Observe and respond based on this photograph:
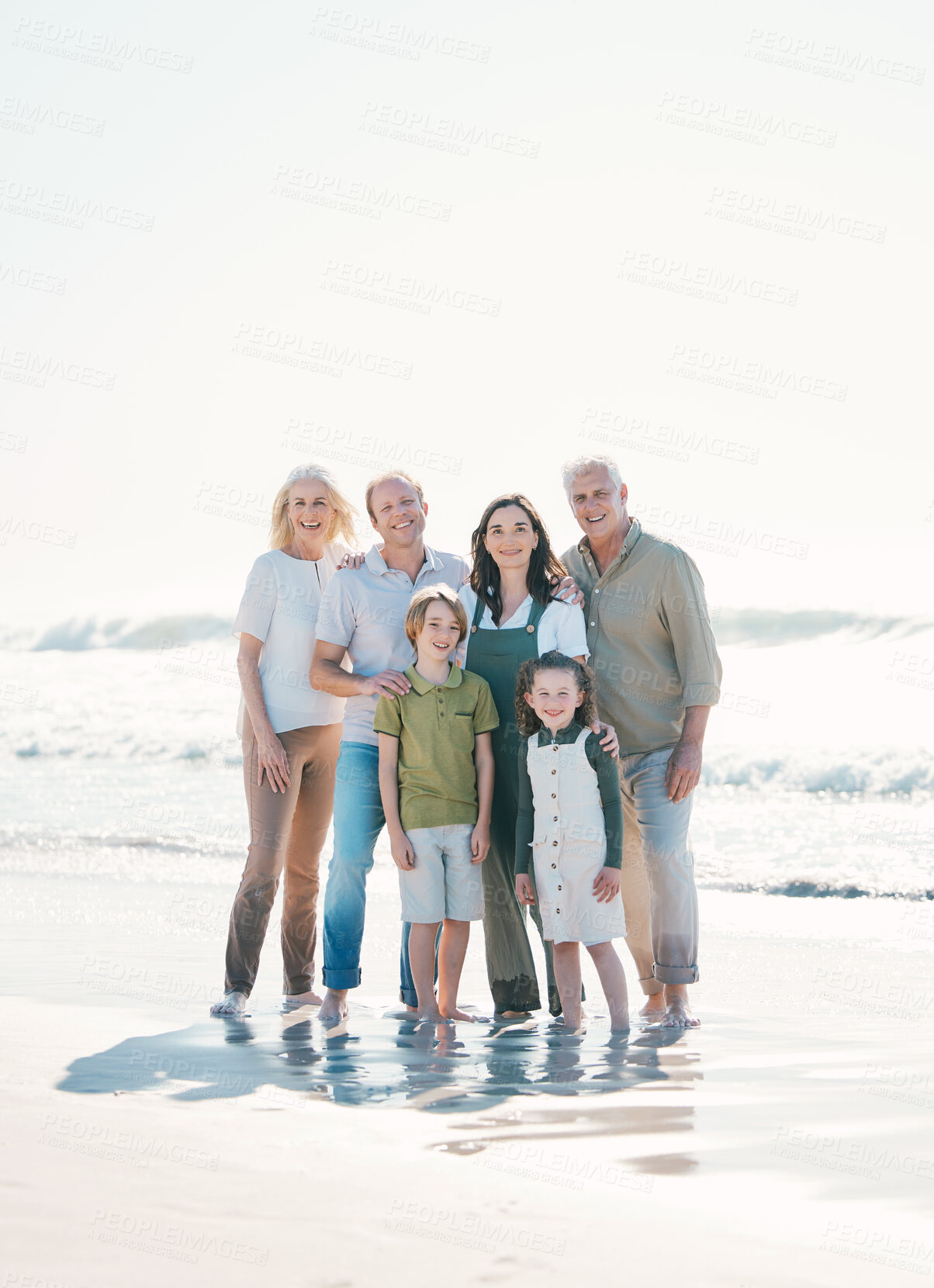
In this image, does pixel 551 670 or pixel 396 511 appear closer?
pixel 551 670

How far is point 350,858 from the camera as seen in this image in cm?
404

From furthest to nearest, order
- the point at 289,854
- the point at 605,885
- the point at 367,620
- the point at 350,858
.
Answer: the point at 289,854, the point at 367,620, the point at 350,858, the point at 605,885

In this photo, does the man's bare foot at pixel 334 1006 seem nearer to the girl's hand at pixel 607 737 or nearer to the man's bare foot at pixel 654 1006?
the man's bare foot at pixel 654 1006

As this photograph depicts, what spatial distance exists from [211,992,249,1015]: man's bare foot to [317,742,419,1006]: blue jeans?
0.32 meters

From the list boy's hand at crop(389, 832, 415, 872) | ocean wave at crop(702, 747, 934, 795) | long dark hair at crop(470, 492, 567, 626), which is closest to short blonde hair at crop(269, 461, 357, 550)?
long dark hair at crop(470, 492, 567, 626)

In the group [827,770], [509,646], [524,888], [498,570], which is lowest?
[827,770]

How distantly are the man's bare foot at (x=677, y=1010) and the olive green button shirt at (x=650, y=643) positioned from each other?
0.84 metres

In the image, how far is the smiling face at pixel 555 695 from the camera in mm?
3803

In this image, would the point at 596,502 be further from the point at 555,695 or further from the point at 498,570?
the point at 555,695

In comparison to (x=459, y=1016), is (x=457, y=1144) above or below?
above

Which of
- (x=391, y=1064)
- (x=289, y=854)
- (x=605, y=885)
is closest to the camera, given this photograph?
(x=391, y=1064)

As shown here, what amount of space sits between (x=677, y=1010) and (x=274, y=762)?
168cm

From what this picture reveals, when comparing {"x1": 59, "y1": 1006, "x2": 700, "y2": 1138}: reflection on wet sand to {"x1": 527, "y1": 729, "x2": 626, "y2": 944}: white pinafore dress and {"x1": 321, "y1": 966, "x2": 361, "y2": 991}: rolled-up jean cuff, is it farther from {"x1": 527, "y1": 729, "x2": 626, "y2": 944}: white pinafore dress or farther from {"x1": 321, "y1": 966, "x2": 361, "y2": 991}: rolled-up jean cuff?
{"x1": 527, "y1": 729, "x2": 626, "y2": 944}: white pinafore dress

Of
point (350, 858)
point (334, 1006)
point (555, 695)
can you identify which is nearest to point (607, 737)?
point (555, 695)
